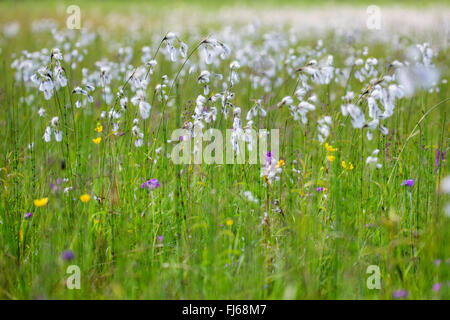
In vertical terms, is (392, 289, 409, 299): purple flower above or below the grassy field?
below

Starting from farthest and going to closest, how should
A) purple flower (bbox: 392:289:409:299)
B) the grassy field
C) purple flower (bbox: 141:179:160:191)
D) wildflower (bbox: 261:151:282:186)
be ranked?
purple flower (bbox: 141:179:160:191) < wildflower (bbox: 261:151:282:186) < the grassy field < purple flower (bbox: 392:289:409:299)

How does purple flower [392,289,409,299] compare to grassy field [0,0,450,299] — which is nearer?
purple flower [392,289,409,299]

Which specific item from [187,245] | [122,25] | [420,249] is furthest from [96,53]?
[420,249]

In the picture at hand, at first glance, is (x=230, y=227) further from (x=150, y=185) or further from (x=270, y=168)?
(x=150, y=185)

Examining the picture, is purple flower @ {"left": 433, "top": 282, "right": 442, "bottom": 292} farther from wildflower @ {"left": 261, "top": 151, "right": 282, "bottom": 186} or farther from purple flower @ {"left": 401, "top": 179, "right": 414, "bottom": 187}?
wildflower @ {"left": 261, "top": 151, "right": 282, "bottom": 186}

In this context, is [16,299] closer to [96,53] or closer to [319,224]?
[319,224]

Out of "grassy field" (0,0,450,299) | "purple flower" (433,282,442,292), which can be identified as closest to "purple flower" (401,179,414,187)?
"grassy field" (0,0,450,299)

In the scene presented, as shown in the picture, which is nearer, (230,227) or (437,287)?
(437,287)

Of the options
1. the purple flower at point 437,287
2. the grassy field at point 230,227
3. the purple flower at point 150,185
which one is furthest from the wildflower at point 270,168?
the purple flower at point 437,287

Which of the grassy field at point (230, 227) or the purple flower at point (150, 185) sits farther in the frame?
the purple flower at point (150, 185)

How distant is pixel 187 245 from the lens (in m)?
2.61

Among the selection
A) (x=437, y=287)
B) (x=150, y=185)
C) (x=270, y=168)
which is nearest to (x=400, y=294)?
(x=437, y=287)

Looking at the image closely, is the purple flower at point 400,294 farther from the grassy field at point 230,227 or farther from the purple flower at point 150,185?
the purple flower at point 150,185
